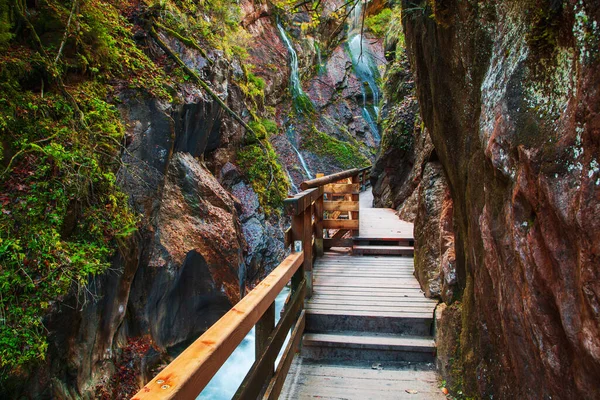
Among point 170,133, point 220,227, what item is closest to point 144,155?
point 170,133

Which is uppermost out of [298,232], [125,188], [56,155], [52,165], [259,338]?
[56,155]

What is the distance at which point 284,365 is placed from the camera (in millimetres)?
2912

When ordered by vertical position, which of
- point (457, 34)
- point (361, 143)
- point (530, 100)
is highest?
point (361, 143)

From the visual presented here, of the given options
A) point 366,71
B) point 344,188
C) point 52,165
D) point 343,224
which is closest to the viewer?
point 52,165

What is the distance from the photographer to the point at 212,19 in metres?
12.0

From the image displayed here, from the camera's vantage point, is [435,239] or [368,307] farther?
[435,239]

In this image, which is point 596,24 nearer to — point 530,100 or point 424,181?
point 530,100

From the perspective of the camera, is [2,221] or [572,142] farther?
[2,221]

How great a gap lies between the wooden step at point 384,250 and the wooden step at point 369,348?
2.97 m

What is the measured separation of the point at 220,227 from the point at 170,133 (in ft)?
7.06

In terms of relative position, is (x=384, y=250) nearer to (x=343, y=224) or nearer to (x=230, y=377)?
(x=343, y=224)

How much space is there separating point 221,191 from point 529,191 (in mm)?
7535

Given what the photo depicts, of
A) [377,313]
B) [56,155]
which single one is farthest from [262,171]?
[377,313]

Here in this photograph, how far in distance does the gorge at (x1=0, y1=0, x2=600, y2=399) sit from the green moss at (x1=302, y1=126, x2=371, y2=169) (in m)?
8.74
